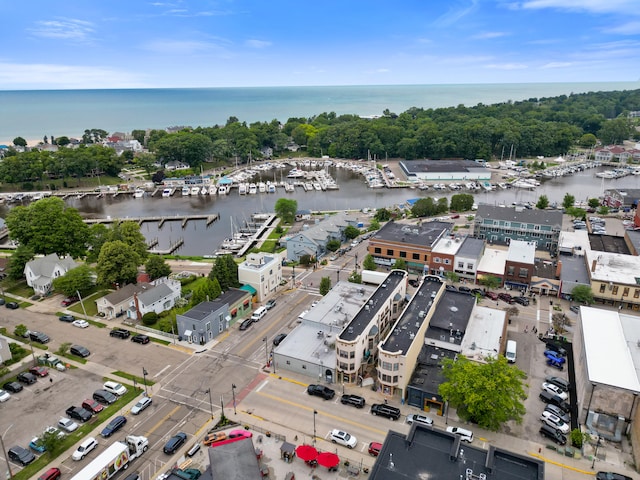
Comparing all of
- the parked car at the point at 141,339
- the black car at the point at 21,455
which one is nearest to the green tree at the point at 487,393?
the parked car at the point at 141,339

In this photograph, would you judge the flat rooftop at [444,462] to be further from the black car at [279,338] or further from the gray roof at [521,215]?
the gray roof at [521,215]

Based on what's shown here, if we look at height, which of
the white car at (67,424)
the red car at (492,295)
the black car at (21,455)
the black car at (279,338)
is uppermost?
the red car at (492,295)

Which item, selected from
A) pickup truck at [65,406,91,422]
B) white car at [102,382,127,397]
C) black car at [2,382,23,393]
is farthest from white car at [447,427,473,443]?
black car at [2,382,23,393]

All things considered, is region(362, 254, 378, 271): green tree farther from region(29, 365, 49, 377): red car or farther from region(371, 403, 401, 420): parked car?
region(29, 365, 49, 377): red car

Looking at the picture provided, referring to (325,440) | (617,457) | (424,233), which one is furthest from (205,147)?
(617,457)

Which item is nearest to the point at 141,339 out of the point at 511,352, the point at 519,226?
the point at 511,352
